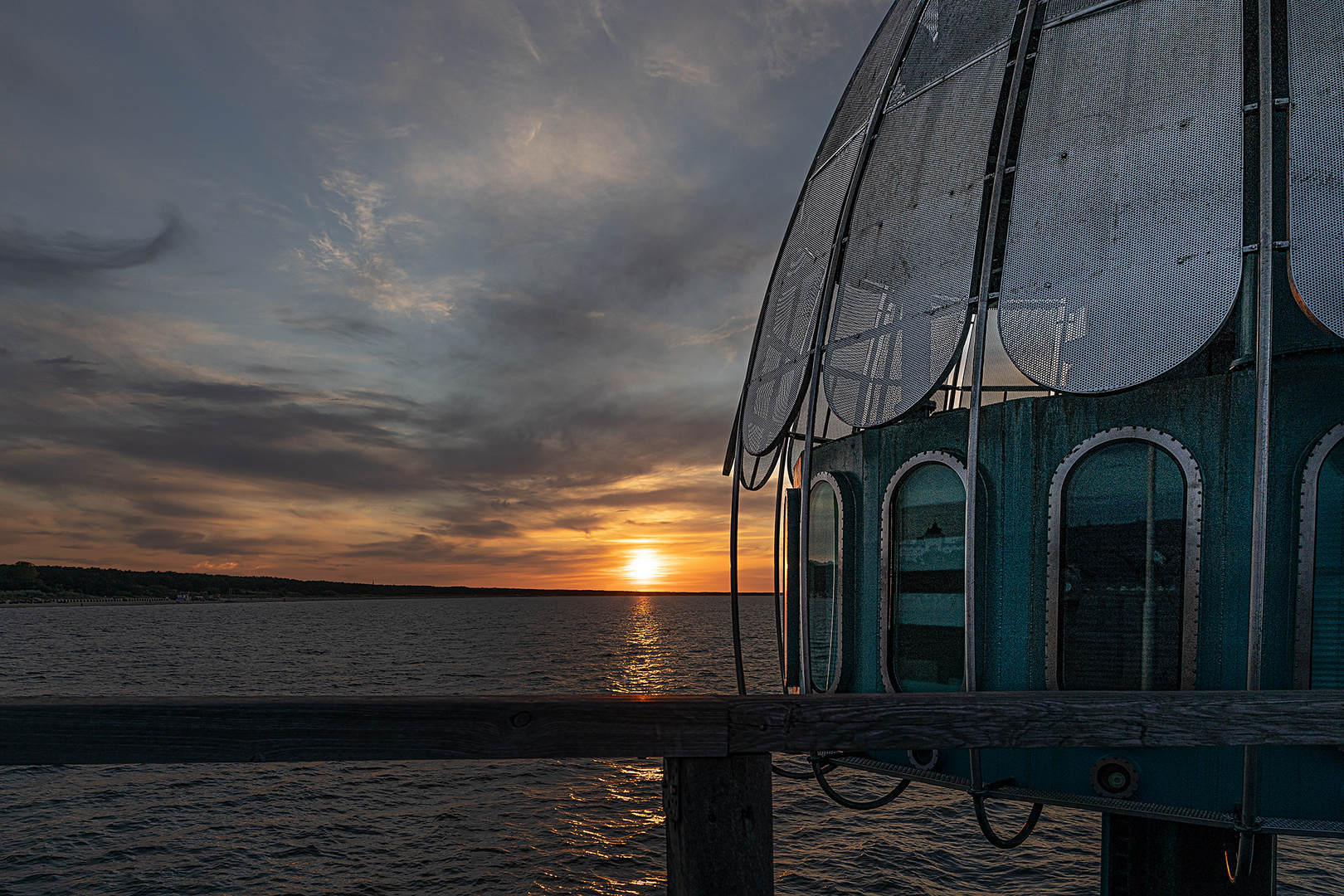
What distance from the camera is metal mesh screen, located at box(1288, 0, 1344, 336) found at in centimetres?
530

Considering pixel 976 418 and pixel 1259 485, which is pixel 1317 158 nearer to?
pixel 1259 485

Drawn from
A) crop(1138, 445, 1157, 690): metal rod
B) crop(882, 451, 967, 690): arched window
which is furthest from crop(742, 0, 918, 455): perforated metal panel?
crop(1138, 445, 1157, 690): metal rod

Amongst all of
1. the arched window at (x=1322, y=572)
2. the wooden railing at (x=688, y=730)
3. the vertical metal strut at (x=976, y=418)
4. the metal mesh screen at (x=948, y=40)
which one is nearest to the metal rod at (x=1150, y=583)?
the arched window at (x=1322, y=572)

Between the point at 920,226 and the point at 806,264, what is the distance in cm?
171

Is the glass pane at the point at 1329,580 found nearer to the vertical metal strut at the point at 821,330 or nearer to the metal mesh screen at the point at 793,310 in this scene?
the vertical metal strut at the point at 821,330

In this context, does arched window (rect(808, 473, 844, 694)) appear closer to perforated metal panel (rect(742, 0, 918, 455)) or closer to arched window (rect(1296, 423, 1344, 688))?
perforated metal panel (rect(742, 0, 918, 455))

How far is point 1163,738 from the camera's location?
3.32 metres

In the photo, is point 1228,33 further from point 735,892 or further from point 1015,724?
point 735,892

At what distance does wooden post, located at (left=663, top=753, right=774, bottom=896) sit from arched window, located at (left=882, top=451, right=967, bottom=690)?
3.83m

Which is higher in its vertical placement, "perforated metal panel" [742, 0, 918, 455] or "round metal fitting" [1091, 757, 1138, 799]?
"perforated metal panel" [742, 0, 918, 455]

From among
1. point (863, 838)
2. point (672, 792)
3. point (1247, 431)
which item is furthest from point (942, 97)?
point (863, 838)

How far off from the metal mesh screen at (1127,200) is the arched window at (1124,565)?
62 centimetres

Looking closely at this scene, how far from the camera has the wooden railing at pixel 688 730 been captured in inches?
113

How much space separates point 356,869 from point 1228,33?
60.8 feet
